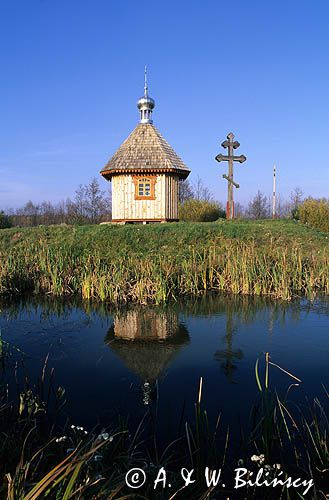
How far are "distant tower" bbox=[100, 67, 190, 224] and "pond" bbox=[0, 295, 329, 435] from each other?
36.0 feet

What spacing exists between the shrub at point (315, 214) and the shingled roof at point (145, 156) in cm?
675

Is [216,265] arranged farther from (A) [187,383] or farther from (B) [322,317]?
(A) [187,383]

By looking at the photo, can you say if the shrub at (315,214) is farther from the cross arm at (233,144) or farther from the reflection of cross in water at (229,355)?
the reflection of cross in water at (229,355)

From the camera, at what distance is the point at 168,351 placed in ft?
16.1

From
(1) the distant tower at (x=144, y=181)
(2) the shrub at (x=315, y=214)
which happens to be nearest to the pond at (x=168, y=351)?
(1) the distant tower at (x=144, y=181)

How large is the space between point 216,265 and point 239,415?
594 centimetres

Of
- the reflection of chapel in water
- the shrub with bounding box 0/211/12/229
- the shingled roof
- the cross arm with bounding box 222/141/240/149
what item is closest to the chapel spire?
the shingled roof

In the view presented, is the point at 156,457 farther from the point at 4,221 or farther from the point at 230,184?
the point at 4,221

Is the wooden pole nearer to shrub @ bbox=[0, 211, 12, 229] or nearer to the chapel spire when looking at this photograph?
the chapel spire

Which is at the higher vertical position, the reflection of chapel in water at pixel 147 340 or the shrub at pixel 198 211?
the shrub at pixel 198 211

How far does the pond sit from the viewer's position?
353 cm

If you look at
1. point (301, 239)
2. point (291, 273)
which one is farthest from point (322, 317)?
point (301, 239)

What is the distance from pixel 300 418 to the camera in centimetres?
321

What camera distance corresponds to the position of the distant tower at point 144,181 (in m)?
18.1
